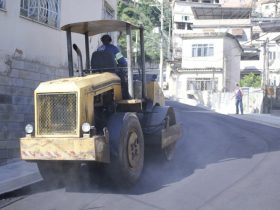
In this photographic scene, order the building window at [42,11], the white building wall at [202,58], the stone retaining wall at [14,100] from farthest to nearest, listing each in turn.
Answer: the white building wall at [202,58] < the building window at [42,11] < the stone retaining wall at [14,100]

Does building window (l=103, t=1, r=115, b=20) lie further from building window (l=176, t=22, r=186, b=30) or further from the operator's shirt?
building window (l=176, t=22, r=186, b=30)

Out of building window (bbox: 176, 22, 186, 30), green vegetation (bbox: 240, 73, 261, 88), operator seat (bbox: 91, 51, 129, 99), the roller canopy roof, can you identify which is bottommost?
green vegetation (bbox: 240, 73, 261, 88)

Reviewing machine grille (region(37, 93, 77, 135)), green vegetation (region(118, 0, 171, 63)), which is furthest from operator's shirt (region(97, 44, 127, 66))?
green vegetation (region(118, 0, 171, 63))

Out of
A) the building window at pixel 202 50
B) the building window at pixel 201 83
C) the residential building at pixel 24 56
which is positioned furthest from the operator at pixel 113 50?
the building window at pixel 202 50

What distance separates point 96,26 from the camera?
9.42 m

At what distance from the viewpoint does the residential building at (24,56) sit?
10477mm

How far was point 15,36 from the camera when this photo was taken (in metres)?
10.9

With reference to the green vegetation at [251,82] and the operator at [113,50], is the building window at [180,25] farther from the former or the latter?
the operator at [113,50]

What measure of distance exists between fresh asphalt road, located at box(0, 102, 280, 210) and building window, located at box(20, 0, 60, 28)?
15.2 feet

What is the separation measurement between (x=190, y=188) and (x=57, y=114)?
2.45 metres

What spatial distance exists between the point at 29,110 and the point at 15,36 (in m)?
1.75

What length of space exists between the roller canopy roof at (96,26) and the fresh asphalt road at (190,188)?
276 cm

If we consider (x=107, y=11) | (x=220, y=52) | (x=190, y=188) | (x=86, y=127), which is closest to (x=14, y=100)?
(x=86, y=127)

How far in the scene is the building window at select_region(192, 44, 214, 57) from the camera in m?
49.2
